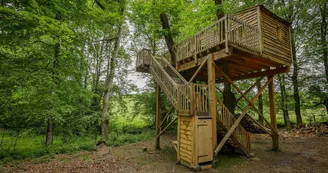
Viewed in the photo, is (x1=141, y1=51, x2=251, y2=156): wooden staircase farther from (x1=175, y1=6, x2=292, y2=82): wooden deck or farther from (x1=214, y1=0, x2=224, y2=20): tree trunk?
(x1=214, y1=0, x2=224, y2=20): tree trunk

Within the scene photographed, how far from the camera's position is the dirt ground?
270 inches

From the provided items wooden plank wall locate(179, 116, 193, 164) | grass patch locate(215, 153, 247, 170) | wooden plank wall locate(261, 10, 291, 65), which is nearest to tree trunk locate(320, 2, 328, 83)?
wooden plank wall locate(261, 10, 291, 65)

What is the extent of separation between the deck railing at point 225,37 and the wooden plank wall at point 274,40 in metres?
0.77

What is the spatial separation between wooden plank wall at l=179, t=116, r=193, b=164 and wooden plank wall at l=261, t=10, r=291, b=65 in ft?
15.2

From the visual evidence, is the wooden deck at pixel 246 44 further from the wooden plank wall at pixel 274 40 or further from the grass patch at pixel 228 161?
the grass patch at pixel 228 161

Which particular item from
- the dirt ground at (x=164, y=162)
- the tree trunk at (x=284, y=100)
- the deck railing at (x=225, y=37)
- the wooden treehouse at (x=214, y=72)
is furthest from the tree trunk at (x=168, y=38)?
the tree trunk at (x=284, y=100)

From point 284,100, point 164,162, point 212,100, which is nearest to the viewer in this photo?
point 212,100

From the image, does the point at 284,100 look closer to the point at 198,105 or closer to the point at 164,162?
the point at 198,105

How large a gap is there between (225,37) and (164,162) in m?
5.95

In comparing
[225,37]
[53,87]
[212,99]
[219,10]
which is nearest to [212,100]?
[212,99]

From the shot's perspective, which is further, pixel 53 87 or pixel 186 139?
pixel 53 87

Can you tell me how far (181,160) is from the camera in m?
7.43

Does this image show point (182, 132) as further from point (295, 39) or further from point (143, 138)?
point (295, 39)

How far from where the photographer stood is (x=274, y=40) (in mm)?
8906
